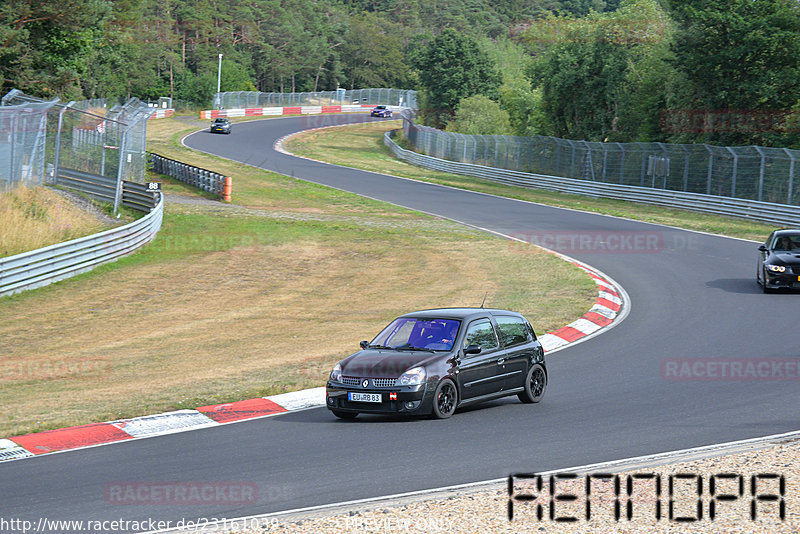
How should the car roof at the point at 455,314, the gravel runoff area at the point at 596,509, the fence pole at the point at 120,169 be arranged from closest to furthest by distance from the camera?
1. the gravel runoff area at the point at 596,509
2. the car roof at the point at 455,314
3. the fence pole at the point at 120,169

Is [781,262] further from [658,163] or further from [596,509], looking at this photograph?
[658,163]

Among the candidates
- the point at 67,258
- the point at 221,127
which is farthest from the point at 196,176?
the point at 221,127

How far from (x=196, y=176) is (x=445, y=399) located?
3666 cm

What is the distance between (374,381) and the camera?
35.8 ft

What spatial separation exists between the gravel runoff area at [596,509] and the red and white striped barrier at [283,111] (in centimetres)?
9394

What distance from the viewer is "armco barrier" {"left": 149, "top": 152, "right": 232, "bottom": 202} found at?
42.5m

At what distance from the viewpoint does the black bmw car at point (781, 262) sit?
70.0 feet

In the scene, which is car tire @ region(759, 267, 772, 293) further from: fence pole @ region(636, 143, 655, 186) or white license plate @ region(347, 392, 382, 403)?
fence pole @ region(636, 143, 655, 186)

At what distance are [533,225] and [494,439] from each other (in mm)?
26085

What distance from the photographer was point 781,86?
42.8 m

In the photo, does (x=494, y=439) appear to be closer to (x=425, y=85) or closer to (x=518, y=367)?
(x=518, y=367)

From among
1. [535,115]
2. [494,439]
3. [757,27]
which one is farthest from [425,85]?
[494,439]

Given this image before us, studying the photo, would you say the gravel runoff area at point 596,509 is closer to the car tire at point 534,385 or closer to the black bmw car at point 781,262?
the car tire at point 534,385
